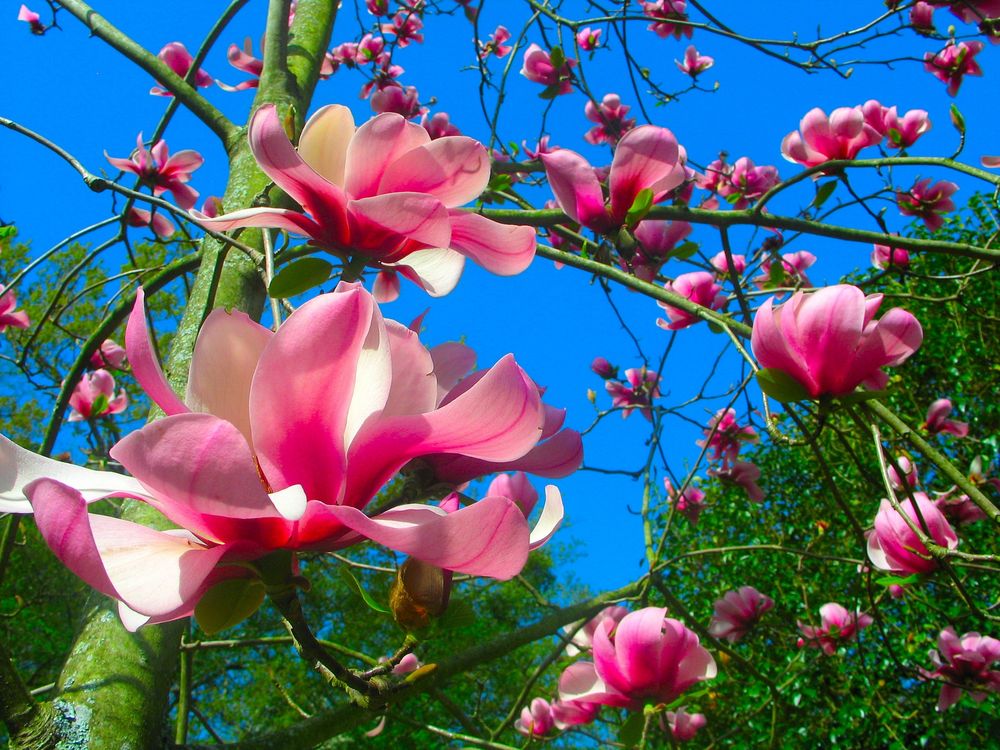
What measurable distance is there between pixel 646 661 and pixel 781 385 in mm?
363

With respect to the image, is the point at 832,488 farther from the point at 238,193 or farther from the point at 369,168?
the point at 238,193

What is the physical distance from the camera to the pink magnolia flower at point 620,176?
841 mm

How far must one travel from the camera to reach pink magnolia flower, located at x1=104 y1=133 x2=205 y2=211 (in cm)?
146

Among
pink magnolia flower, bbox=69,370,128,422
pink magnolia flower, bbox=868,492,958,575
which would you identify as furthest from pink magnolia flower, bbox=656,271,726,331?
pink magnolia flower, bbox=69,370,128,422

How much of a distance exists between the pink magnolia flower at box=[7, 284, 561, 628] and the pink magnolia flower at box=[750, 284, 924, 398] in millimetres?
476

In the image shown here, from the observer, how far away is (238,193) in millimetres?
1101

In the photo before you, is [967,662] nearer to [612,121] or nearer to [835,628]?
[835,628]

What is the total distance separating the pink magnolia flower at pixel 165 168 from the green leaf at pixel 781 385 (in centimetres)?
118

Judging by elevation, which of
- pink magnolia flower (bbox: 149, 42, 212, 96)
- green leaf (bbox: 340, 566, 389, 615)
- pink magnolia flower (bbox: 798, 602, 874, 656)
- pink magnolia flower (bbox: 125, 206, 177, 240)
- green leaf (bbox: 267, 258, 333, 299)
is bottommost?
green leaf (bbox: 340, 566, 389, 615)

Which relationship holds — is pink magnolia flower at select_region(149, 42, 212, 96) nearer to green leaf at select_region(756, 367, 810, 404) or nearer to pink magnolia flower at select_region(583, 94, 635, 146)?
pink magnolia flower at select_region(583, 94, 635, 146)

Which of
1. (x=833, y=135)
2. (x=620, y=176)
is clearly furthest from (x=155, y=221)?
(x=833, y=135)

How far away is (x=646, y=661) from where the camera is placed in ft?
2.88

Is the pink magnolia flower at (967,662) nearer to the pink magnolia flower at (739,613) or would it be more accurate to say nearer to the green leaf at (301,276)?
the pink magnolia flower at (739,613)

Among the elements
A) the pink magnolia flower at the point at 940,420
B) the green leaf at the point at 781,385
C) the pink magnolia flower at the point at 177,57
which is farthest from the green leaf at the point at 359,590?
the pink magnolia flower at the point at 940,420
